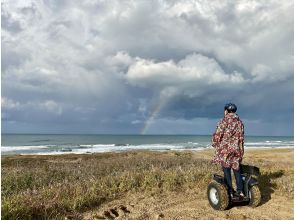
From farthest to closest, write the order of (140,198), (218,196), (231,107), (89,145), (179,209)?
(89,145) → (140,198) → (179,209) → (231,107) → (218,196)

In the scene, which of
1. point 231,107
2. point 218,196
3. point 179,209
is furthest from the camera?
point 179,209

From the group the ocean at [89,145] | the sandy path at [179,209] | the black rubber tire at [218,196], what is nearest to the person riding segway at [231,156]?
the black rubber tire at [218,196]

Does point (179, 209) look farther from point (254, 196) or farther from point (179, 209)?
point (254, 196)

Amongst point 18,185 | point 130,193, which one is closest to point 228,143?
point 130,193

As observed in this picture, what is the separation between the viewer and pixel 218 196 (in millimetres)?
8406

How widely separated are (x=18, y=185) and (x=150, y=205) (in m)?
3.98

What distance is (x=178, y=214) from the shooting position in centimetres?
832

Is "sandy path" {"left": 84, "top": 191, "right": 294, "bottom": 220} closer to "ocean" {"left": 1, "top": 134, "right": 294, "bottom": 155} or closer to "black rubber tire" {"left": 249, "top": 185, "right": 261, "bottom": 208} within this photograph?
"black rubber tire" {"left": 249, "top": 185, "right": 261, "bottom": 208}

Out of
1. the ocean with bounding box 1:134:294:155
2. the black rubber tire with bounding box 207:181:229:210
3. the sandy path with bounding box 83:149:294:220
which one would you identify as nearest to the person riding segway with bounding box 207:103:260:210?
the black rubber tire with bounding box 207:181:229:210

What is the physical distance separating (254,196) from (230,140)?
3.92ft

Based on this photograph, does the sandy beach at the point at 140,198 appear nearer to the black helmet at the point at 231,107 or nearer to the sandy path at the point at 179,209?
the sandy path at the point at 179,209

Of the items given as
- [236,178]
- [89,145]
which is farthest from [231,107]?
[89,145]

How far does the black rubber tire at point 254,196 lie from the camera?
27.8 feet

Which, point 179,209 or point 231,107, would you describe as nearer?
point 231,107
